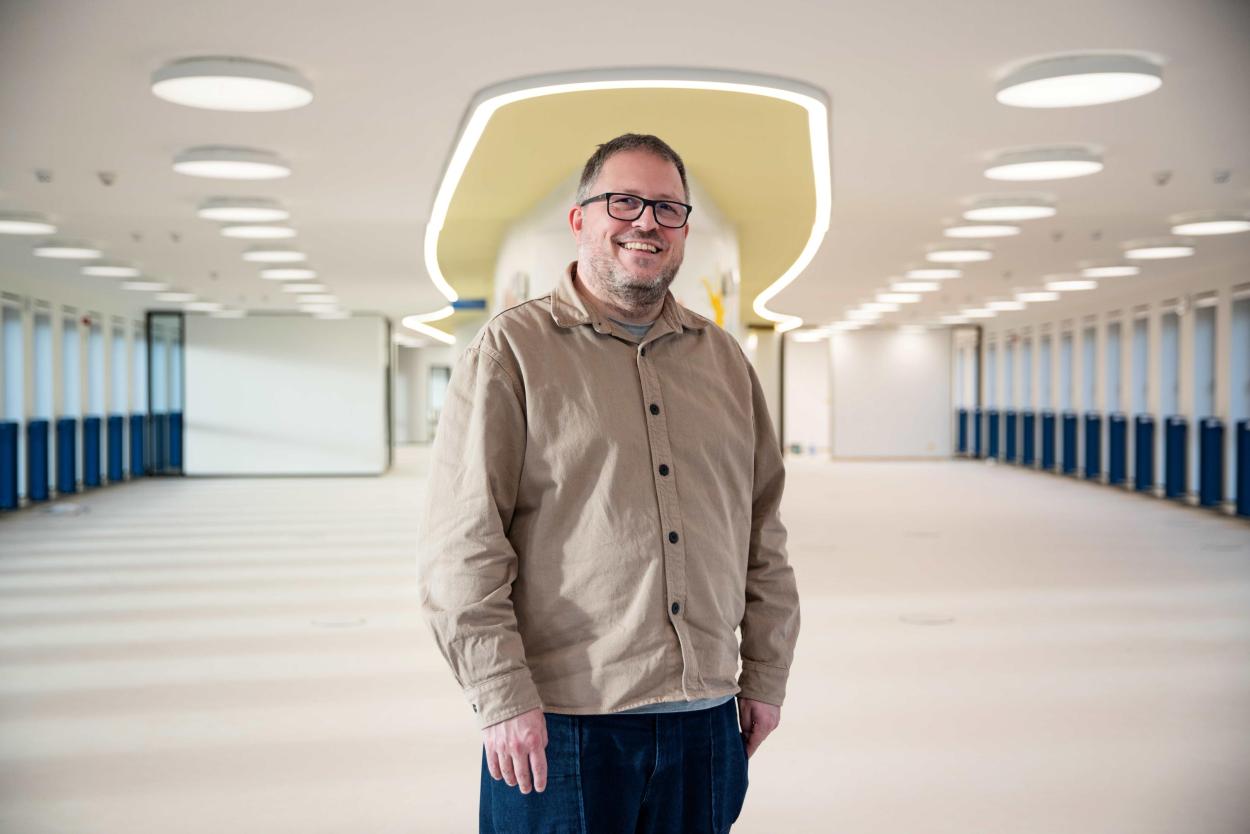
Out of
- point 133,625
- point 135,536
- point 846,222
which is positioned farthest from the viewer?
point 135,536

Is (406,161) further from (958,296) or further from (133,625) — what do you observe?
(958,296)

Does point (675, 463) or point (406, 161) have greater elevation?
point (406, 161)

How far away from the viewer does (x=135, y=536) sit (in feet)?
52.9

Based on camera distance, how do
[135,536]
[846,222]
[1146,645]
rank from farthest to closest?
[135,536]
[846,222]
[1146,645]

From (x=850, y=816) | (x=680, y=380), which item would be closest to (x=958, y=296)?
(x=850, y=816)

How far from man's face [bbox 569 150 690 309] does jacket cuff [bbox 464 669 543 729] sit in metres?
0.79

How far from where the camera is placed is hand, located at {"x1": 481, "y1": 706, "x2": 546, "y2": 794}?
7.39 ft

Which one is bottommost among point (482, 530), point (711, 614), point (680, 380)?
point (711, 614)

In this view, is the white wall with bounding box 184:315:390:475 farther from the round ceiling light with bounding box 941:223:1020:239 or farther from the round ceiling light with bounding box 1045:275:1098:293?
the round ceiling light with bounding box 941:223:1020:239

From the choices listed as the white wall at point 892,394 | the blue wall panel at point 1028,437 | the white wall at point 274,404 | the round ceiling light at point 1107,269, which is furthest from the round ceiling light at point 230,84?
the white wall at point 892,394

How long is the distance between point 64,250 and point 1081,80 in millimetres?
14318

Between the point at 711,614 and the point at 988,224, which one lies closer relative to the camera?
the point at 711,614

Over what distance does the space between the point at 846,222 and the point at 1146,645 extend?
7.43 m

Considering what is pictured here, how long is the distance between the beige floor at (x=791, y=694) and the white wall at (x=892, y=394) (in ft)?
72.0
